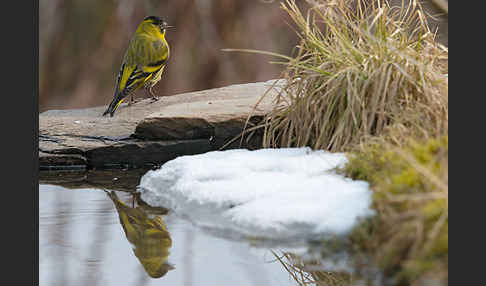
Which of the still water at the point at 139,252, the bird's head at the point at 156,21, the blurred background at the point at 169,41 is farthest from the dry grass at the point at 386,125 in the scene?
the blurred background at the point at 169,41

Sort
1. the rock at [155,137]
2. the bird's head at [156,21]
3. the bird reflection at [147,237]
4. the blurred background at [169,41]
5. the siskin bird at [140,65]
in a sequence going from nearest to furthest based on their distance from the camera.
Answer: the bird reflection at [147,237], the rock at [155,137], the siskin bird at [140,65], the bird's head at [156,21], the blurred background at [169,41]

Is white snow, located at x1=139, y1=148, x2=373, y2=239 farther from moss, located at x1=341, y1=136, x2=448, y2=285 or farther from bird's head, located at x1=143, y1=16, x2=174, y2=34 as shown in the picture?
bird's head, located at x1=143, y1=16, x2=174, y2=34

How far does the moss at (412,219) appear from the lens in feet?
5.98

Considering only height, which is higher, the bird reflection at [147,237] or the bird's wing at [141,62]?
the bird's wing at [141,62]

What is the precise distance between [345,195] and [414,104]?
3.13 ft

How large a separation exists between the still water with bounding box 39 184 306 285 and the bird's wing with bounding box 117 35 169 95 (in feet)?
6.92

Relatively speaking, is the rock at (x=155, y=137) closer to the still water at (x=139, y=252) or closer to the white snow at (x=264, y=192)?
the white snow at (x=264, y=192)

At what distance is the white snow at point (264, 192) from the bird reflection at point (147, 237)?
0.13 m

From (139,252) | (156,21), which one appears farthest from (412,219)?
(156,21)

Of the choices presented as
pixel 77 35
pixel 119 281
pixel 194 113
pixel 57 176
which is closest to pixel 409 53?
pixel 194 113

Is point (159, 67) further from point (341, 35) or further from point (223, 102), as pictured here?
point (341, 35)

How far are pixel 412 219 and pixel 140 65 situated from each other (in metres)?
3.39

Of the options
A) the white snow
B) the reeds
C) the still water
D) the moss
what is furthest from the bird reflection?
the reeds

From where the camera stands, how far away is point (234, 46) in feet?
19.7
